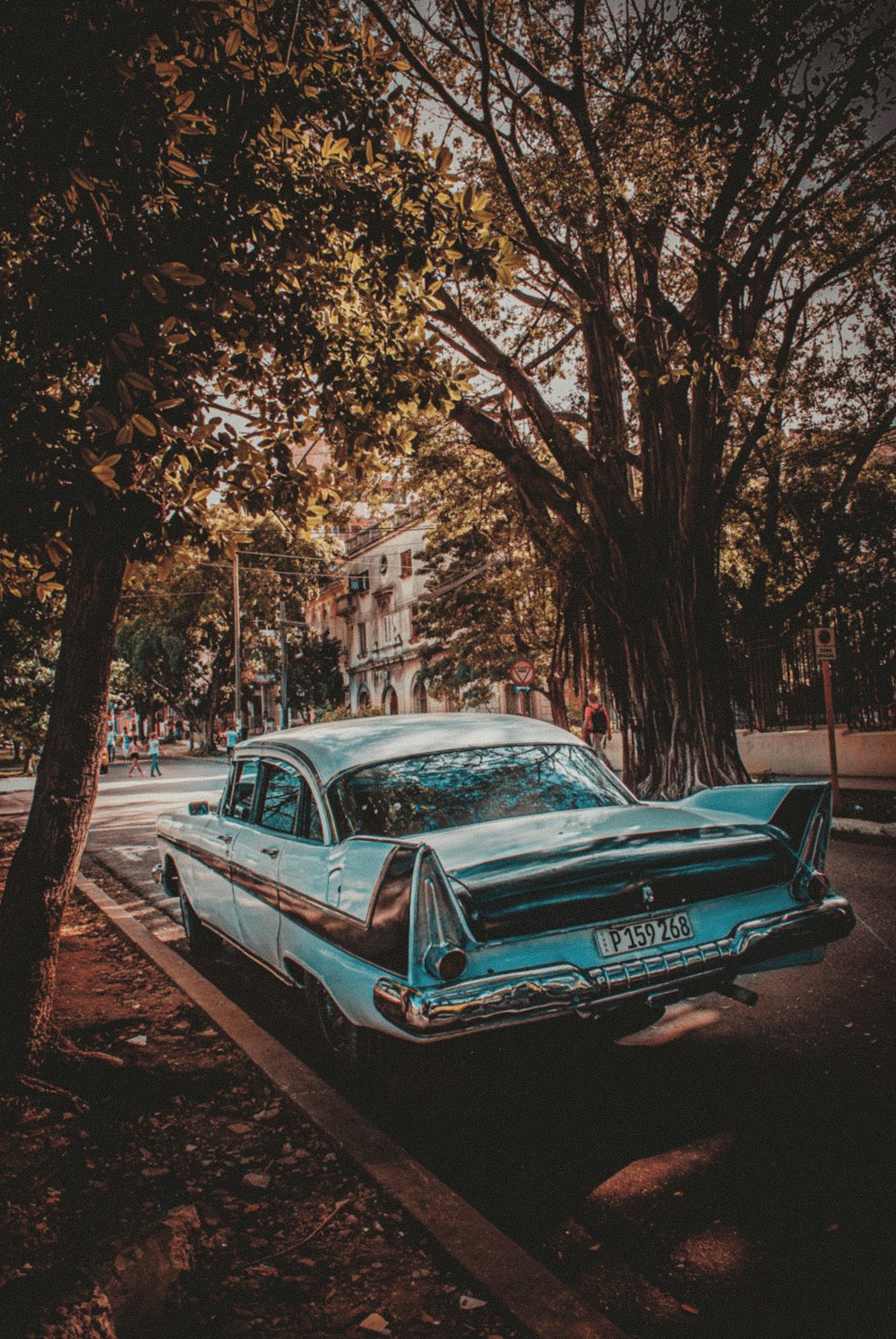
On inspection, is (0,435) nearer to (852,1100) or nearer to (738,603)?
(852,1100)

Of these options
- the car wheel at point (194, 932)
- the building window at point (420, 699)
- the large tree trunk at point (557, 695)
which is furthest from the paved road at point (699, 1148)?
the building window at point (420, 699)

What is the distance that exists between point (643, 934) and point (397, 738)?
170 centimetres

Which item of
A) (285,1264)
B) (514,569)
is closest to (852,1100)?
(285,1264)

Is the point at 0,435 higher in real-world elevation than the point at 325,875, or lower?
higher

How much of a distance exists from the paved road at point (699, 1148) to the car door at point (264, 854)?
0.57 metres

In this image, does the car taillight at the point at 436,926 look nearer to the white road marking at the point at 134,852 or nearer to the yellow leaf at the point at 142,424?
the yellow leaf at the point at 142,424

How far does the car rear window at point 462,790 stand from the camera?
153 inches

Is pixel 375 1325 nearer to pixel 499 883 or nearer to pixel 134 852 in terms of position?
pixel 499 883

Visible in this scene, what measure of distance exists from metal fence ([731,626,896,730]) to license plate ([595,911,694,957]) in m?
12.6

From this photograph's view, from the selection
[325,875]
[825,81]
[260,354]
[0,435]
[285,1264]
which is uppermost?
[825,81]

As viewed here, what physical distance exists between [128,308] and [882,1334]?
4.60 metres

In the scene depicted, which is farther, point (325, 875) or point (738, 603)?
point (738, 603)

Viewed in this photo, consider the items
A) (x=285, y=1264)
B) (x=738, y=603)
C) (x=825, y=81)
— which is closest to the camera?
(x=285, y=1264)

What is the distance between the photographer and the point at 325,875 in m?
3.70
